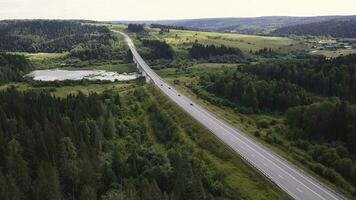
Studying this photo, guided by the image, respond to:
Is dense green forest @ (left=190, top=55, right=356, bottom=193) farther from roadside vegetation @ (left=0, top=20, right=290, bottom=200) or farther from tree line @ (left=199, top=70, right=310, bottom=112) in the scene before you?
roadside vegetation @ (left=0, top=20, right=290, bottom=200)

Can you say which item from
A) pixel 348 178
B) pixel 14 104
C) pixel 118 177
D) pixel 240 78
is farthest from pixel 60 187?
pixel 240 78

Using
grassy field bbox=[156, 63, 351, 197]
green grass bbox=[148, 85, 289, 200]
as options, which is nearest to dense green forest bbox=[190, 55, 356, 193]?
grassy field bbox=[156, 63, 351, 197]

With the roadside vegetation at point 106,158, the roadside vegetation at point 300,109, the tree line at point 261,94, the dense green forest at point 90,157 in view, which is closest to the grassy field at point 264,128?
the roadside vegetation at point 300,109

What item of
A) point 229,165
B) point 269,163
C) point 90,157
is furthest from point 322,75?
point 90,157

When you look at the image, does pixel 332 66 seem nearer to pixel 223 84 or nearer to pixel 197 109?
pixel 223 84

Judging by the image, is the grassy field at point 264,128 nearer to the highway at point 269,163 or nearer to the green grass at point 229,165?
the highway at point 269,163

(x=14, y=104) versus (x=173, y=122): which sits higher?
(x=14, y=104)

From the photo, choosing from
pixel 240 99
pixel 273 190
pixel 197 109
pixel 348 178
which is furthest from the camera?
pixel 240 99
